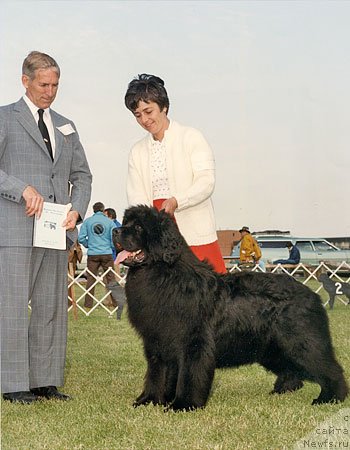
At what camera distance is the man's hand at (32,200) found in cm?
473

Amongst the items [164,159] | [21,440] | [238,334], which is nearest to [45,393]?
[21,440]

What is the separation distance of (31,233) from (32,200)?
0.31 meters

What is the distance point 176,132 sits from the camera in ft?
16.1

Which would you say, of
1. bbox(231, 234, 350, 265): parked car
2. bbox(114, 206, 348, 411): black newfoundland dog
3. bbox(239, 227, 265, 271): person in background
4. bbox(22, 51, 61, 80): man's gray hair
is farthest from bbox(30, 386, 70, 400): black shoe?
bbox(231, 234, 350, 265): parked car

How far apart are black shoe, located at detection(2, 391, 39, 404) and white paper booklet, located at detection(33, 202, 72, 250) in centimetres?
111

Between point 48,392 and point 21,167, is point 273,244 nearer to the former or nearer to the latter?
point 48,392

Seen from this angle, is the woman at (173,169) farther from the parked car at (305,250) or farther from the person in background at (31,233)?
the parked car at (305,250)

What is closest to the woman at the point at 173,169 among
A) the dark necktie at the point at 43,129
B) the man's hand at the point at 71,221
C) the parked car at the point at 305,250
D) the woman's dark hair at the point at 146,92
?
the woman's dark hair at the point at 146,92

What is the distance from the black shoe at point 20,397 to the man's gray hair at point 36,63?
228 cm

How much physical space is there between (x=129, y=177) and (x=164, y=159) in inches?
13.3

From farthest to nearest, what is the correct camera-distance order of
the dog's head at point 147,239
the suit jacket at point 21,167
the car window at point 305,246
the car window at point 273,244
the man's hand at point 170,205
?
the car window at point 273,244 < the car window at point 305,246 < the suit jacket at point 21,167 < the man's hand at point 170,205 < the dog's head at point 147,239

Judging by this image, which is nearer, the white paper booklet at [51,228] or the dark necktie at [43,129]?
the white paper booklet at [51,228]

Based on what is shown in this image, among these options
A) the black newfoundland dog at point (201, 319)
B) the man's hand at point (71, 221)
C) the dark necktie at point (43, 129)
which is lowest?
the black newfoundland dog at point (201, 319)

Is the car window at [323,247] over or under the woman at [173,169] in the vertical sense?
under
